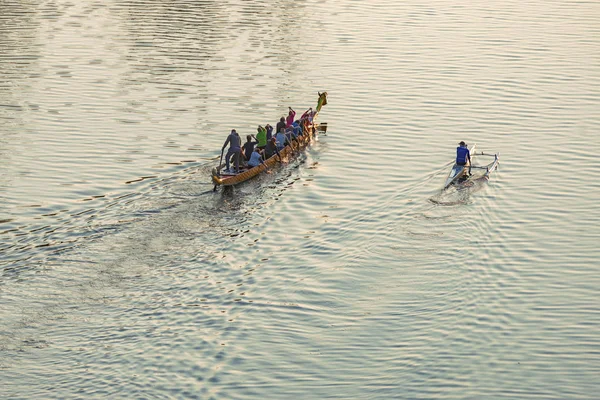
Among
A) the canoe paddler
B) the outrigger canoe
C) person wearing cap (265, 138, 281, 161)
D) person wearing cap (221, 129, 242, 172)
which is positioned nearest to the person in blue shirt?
the outrigger canoe

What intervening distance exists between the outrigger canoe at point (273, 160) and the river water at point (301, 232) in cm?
72

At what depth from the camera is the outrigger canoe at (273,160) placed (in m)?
40.1

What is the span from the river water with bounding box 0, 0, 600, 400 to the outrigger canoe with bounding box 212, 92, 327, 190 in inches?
28.2

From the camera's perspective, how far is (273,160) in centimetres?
4406

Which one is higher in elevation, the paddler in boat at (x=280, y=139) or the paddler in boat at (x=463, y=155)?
the paddler in boat at (x=280, y=139)

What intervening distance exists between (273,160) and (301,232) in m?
8.20

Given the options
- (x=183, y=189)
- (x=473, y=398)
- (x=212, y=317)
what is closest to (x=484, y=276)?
(x=473, y=398)

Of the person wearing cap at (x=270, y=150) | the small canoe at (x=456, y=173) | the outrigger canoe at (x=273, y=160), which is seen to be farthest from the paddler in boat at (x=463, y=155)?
the person wearing cap at (x=270, y=150)

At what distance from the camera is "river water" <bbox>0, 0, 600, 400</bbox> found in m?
27.3

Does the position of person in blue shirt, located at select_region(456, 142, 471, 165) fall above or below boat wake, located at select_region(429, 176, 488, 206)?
above

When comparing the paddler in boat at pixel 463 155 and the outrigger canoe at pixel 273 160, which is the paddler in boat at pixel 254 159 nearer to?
the outrigger canoe at pixel 273 160

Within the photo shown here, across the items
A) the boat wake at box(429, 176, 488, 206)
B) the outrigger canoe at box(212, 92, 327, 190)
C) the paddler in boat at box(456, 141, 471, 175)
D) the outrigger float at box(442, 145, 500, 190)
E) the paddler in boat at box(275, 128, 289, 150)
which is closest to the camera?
the boat wake at box(429, 176, 488, 206)

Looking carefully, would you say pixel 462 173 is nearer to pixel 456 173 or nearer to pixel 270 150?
pixel 456 173

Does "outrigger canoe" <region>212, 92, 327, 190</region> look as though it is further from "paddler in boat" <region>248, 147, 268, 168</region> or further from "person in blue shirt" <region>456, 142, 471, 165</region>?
"person in blue shirt" <region>456, 142, 471, 165</region>
